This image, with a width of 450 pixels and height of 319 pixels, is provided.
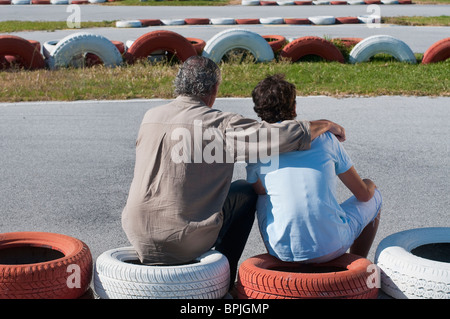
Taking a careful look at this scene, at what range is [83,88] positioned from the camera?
31.0ft

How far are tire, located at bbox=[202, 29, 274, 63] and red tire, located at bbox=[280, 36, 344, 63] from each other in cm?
27

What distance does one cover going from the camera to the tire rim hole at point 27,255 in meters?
3.97

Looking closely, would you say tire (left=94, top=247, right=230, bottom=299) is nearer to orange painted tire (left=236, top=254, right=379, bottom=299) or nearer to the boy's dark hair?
orange painted tire (left=236, top=254, right=379, bottom=299)

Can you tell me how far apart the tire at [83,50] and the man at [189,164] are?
23.4ft

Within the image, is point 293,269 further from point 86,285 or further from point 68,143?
point 68,143

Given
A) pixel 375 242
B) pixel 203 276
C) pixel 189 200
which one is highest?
pixel 189 200

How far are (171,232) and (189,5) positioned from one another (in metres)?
18.9

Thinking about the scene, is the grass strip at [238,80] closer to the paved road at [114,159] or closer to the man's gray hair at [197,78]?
the paved road at [114,159]

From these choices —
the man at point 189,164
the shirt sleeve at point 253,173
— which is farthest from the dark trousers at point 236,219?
the man at point 189,164

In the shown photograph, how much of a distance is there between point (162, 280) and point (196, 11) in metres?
17.4

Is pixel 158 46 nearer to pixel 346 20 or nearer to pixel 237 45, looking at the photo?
pixel 237 45
